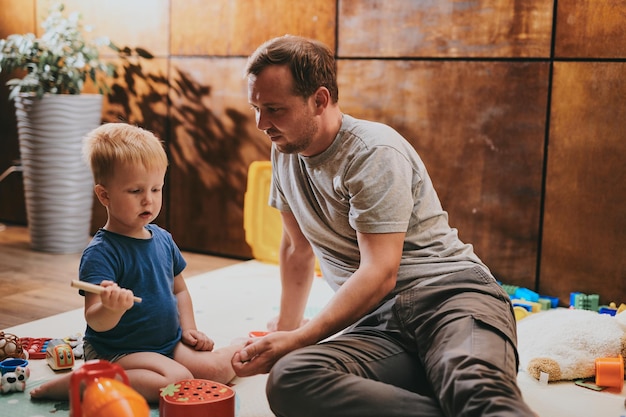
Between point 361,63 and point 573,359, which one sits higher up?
point 361,63

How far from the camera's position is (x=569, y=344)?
208 cm

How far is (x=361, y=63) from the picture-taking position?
9.98 feet

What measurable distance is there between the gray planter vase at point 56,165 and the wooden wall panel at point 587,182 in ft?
6.59

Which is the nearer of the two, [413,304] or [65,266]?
[413,304]

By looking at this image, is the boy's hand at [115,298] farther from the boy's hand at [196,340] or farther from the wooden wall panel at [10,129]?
the wooden wall panel at [10,129]

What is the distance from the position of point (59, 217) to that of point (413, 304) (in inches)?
86.5

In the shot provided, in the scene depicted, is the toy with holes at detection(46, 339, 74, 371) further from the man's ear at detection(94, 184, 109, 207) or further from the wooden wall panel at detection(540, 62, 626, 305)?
the wooden wall panel at detection(540, 62, 626, 305)

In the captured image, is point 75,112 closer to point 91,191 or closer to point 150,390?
point 91,191

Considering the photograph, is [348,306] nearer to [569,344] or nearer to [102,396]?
[102,396]

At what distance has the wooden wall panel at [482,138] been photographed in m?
2.76

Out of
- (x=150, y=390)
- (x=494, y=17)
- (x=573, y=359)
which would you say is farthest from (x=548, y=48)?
(x=150, y=390)

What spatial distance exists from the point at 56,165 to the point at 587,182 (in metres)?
2.21

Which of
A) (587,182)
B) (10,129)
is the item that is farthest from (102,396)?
(10,129)

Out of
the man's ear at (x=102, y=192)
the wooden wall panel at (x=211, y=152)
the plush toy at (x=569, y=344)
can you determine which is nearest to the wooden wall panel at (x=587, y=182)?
the plush toy at (x=569, y=344)
